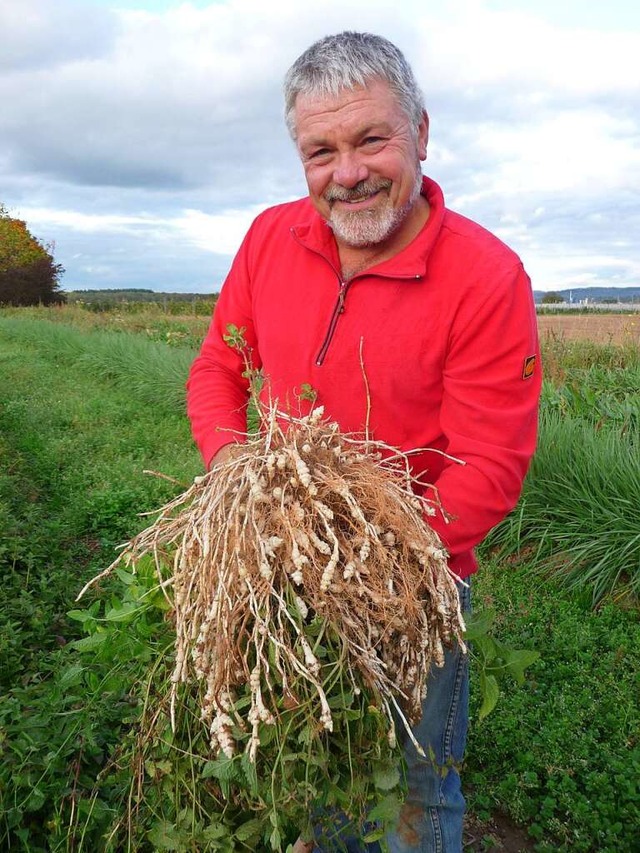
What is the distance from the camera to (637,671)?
3822 millimetres

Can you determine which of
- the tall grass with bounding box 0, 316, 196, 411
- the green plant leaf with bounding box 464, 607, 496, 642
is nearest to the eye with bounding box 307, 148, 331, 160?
the green plant leaf with bounding box 464, 607, 496, 642

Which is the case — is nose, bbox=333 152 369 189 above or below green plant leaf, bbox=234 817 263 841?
above

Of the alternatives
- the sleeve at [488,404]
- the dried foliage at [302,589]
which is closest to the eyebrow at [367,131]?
the sleeve at [488,404]

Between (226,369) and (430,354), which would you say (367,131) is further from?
(226,369)

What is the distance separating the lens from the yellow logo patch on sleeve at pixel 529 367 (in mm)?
2023

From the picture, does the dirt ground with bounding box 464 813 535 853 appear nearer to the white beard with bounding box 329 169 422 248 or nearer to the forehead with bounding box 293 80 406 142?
the white beard with bounding box 329 169 422 248

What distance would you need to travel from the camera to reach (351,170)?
2.04m

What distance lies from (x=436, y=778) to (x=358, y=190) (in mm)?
1684

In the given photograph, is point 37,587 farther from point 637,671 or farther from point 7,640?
point 637,671

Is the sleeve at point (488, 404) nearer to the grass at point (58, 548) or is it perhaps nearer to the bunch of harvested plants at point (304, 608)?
the bunch of harvested plants at point (304, 608)

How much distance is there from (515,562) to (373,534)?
3807 mm

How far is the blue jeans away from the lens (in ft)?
7.16

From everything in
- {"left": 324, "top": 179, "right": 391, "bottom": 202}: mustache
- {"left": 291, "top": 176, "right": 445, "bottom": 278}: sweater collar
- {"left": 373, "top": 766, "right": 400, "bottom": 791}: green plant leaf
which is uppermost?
{"left": 324, "top": 179, "right": 391, "bottom": 202}: mustache

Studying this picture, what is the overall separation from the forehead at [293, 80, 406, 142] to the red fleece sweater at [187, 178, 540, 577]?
301mm
